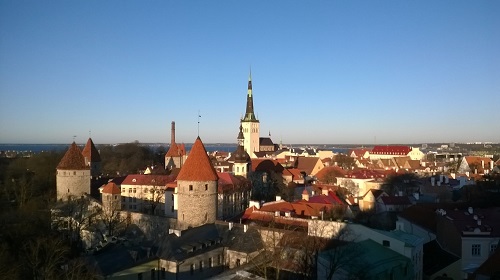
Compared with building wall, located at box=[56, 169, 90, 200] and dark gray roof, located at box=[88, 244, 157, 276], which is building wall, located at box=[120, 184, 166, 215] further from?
dark gray roof, located at box=[88, 244, 157, 276]

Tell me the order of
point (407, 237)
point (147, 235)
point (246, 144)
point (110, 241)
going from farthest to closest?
point (246, 144) → point (147, 235) → point (110, 241) → point (407, 237)

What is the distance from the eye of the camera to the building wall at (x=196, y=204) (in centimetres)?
2442

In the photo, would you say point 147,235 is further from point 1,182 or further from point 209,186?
point 1,182

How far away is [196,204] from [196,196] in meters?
0.42

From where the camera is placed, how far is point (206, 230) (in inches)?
864

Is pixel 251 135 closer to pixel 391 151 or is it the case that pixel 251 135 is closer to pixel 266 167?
pixel 266 167

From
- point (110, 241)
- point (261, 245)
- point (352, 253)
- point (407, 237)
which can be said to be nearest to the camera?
point (352, 253)

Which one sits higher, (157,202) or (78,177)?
(78,177)

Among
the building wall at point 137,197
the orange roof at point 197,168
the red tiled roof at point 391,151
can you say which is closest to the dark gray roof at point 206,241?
the orange roof at point 197,168

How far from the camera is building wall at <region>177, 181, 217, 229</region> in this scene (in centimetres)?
2442

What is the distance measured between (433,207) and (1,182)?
34002 millimetres

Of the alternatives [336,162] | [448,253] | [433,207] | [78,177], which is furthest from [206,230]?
[336,162]

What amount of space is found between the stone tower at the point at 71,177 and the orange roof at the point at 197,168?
1253 cm

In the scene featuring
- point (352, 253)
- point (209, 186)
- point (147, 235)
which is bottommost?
point (147, 235)
